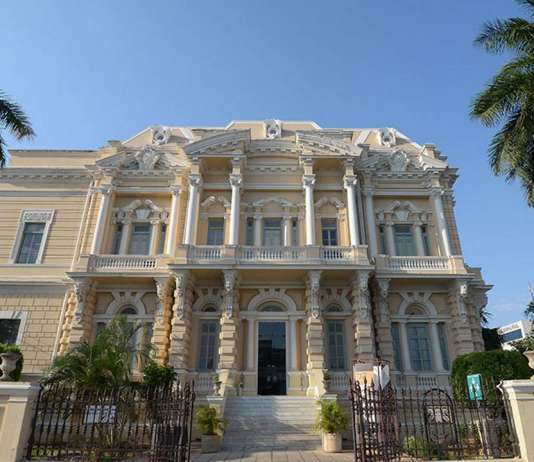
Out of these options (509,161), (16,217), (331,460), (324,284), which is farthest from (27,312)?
(509,161)

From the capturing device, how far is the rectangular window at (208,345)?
58.0ft

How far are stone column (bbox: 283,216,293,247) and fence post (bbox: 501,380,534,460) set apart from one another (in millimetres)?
12692

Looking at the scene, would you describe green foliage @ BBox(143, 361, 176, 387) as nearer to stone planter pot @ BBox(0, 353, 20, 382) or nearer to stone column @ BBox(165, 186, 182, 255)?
stone column @ BBox(165, 186, 182, 255)

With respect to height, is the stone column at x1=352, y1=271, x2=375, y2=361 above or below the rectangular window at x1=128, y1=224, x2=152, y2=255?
below

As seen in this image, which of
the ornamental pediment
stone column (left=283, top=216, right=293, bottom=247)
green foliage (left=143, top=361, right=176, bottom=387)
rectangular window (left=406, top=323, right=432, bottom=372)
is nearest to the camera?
green foliage (left=143, top=361, right=176, bottom=387)

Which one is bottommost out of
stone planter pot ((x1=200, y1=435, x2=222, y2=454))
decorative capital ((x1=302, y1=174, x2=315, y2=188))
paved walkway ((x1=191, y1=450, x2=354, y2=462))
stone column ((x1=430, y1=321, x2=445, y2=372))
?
paved walkway ((x1=191, y1=450, x2=354, y2=462))

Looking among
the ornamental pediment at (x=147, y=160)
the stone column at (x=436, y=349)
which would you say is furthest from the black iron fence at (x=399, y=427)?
the ornamental pediment at (x=147, y=160)

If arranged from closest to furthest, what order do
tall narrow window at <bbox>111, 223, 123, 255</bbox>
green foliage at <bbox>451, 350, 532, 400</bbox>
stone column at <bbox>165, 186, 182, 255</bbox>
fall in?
green foliage at <bbox>451, 350, 532, 400</bbox>, stone column at <bbox>165, 186, 182, 255</bbox>, tall narrow window at <bbox>111, 223, 123, 255</bbox>

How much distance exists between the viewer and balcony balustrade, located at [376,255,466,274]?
18.4 metres

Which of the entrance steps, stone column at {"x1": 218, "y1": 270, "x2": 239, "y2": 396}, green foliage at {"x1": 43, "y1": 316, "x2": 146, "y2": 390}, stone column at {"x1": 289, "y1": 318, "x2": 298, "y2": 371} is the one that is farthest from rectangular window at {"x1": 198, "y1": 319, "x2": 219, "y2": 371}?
green foliage at {"x1": 43, "y1": 316, "x2": 146, "y2": 390}

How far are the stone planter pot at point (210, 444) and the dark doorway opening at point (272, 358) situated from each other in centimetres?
537

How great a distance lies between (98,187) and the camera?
2091 centimetres

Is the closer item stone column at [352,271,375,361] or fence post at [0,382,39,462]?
fence post at [0,382,39,462]

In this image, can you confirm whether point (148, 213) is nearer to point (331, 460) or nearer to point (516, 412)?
point (331, 460)
